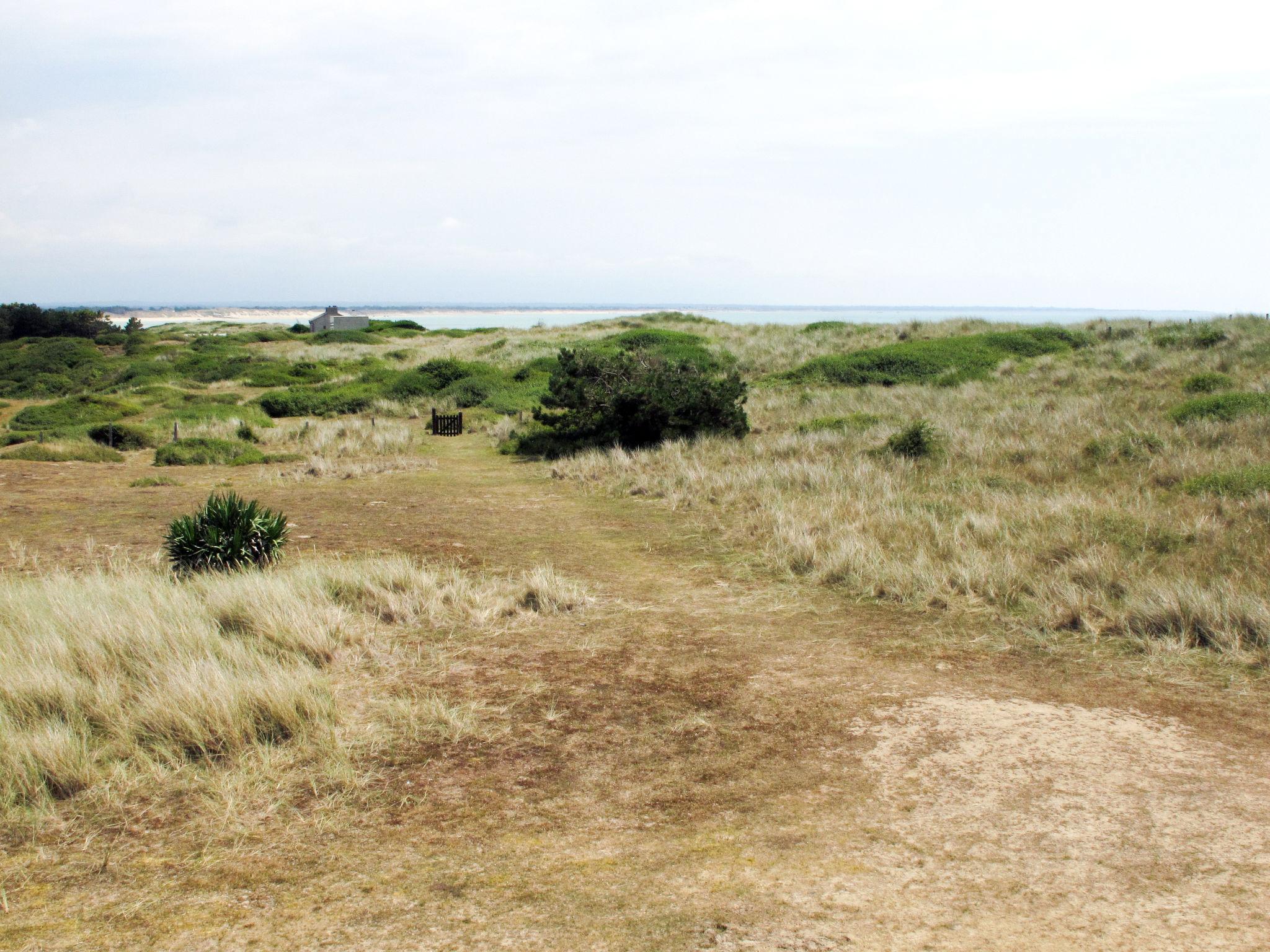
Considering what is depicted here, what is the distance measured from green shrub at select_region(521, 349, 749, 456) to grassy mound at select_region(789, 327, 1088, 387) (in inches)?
323

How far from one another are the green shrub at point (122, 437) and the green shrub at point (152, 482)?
18.5 feet

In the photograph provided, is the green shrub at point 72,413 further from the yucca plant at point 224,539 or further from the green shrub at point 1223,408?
the green shrub at point 1223,408

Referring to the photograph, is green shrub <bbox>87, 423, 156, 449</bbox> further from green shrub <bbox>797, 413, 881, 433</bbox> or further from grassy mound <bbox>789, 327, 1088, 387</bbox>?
grassy mound <bbox>789, 327, 1088, 387</bbox>

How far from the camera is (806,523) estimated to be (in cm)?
1022

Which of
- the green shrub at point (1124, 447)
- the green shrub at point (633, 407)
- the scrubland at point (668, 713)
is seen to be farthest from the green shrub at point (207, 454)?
the green shrub at point (1124, 447)

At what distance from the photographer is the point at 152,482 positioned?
14828 millimetres

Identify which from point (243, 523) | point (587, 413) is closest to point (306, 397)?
point (587, 413)

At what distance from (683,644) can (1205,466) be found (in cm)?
887

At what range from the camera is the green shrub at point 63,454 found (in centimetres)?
1755

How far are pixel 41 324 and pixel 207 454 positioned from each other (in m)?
53.8

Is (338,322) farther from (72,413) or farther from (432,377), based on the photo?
(72,413)

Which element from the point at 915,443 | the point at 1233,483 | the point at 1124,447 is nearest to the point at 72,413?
the point at 915,443

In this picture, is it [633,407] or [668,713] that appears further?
[633,407]

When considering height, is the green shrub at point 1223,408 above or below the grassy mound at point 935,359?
below
